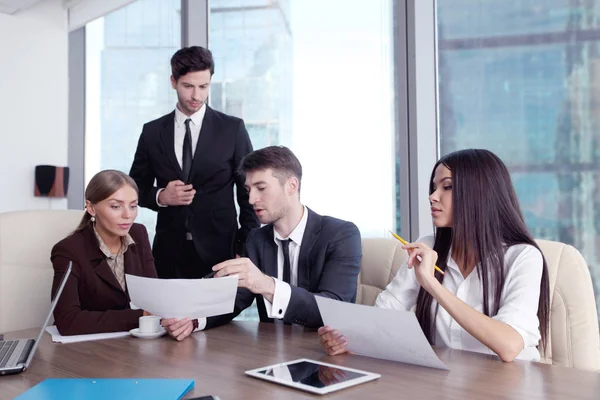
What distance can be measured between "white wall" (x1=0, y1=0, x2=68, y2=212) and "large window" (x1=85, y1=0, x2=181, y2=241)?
0.44 metres

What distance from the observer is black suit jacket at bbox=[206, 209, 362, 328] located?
6.36 ft

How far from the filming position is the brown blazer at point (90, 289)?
171cm

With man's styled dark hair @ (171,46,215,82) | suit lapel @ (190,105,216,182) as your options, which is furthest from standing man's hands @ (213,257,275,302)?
man's styled dark hair @ (171,46,215,82)

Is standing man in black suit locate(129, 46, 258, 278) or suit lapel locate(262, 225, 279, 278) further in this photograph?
standing man in black suit locate(129, 46, 258, 278)

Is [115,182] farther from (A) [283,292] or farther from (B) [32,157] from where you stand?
(B) [32,157]

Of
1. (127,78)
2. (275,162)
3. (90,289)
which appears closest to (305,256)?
(275,162)

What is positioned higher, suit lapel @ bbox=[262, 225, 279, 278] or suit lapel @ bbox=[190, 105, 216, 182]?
suit lapel @ bbox=[190, 105, 216, 182]

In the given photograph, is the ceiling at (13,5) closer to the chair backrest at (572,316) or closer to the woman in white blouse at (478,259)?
the woman in white blouse at (478,259)

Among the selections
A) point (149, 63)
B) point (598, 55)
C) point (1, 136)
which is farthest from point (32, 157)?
point (598, 55)

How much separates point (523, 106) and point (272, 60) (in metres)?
1.44

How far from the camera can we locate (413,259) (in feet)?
4.86

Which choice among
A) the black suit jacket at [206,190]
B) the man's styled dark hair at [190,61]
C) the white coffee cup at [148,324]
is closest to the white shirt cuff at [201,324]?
the white coffee cup at [148,324]

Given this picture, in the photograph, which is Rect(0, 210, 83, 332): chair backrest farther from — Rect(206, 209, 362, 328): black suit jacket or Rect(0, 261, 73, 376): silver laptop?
Rect(206, 209, 362, 328): black suit jacket

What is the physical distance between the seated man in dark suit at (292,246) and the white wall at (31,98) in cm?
370
